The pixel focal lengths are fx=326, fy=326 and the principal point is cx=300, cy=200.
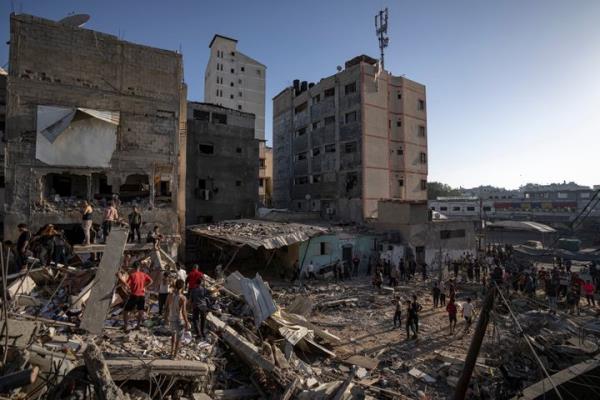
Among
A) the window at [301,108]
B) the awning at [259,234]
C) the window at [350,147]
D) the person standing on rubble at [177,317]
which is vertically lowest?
the person standing on rubble at [177,317]

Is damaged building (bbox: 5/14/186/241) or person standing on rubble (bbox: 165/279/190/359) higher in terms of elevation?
damaged building (bbox: 5/14/186/241)

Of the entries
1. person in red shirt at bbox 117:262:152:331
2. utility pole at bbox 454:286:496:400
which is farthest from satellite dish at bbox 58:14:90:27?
utility pole at bbox 454:286:496:400

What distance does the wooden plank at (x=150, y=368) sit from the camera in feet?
20.5

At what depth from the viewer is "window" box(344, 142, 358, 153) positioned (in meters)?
Result: 31.3

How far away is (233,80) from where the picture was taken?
59656 mm

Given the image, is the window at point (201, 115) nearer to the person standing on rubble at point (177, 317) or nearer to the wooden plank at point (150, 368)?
the person standing on rubble at point (177, 317)

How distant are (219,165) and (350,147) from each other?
12.7 metres

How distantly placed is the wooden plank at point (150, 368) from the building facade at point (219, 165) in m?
20.7

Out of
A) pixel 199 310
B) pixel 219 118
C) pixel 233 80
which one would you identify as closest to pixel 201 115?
pixel 219 118

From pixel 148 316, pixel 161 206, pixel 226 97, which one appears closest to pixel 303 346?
pixel 148 316

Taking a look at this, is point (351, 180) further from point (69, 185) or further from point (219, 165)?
point (69, 185)

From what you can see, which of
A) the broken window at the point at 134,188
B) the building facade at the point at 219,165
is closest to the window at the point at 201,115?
the building facade at the point at 219,165

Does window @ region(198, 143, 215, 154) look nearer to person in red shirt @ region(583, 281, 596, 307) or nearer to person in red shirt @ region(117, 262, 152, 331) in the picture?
person in red shirt @ region(117, 262, 152, 331)

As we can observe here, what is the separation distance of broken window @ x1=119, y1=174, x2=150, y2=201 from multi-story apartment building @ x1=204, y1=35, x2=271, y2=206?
4015 cm
